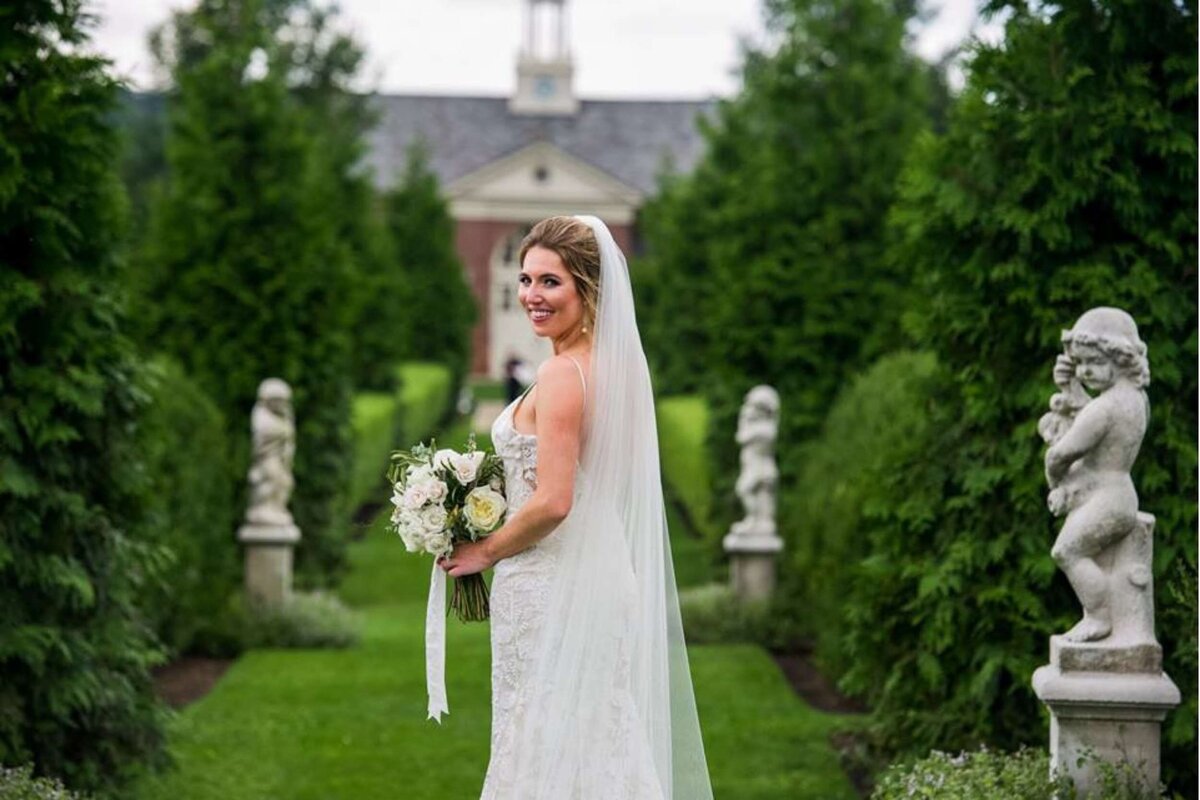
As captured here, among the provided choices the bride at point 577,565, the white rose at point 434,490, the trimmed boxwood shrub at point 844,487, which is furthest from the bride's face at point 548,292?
the trimmed boxwood shrub at point 844,487

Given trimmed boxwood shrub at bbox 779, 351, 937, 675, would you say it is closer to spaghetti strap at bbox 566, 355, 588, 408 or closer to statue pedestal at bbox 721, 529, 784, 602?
statue pedestal at bbox 721, 529, 784, 602

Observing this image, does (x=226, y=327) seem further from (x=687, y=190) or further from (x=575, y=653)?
(x=687, y=190)

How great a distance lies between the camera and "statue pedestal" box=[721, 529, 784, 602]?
13578 mm

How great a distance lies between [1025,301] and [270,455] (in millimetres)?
6994

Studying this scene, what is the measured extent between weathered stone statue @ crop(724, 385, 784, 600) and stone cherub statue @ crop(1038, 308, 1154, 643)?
23.7 ft

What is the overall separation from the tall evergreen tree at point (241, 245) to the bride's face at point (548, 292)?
9.76 m

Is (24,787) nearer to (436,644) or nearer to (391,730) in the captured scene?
(436,644)

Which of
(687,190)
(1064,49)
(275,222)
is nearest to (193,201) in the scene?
(275,222)

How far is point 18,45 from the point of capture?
7.27m

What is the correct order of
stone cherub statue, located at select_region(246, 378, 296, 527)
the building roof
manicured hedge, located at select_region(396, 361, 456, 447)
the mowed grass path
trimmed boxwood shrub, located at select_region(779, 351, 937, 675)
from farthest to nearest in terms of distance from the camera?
the building roof < manicured hedge, located at select_region(396, 361, 456, 447) < stone cherub statue, located at select_region(246, 378, 296, 527) < trimmed boxwood shrub, located at select_region(779, 351, 937, 675) < the mowed grass path

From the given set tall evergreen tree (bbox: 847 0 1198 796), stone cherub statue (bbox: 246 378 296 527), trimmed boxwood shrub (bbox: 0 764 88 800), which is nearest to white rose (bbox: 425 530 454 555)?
trimmed boxwood shrub (bbox: 0 764 88 800)

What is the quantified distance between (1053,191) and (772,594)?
6.56 m

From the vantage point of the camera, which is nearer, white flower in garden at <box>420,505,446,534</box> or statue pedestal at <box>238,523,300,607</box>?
white flower in garden at <box>420,505,446,534</box>

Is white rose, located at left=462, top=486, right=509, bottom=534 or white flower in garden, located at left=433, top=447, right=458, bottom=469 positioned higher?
white flower in garden, located at left=433, top=447, right=458, bottom=469
